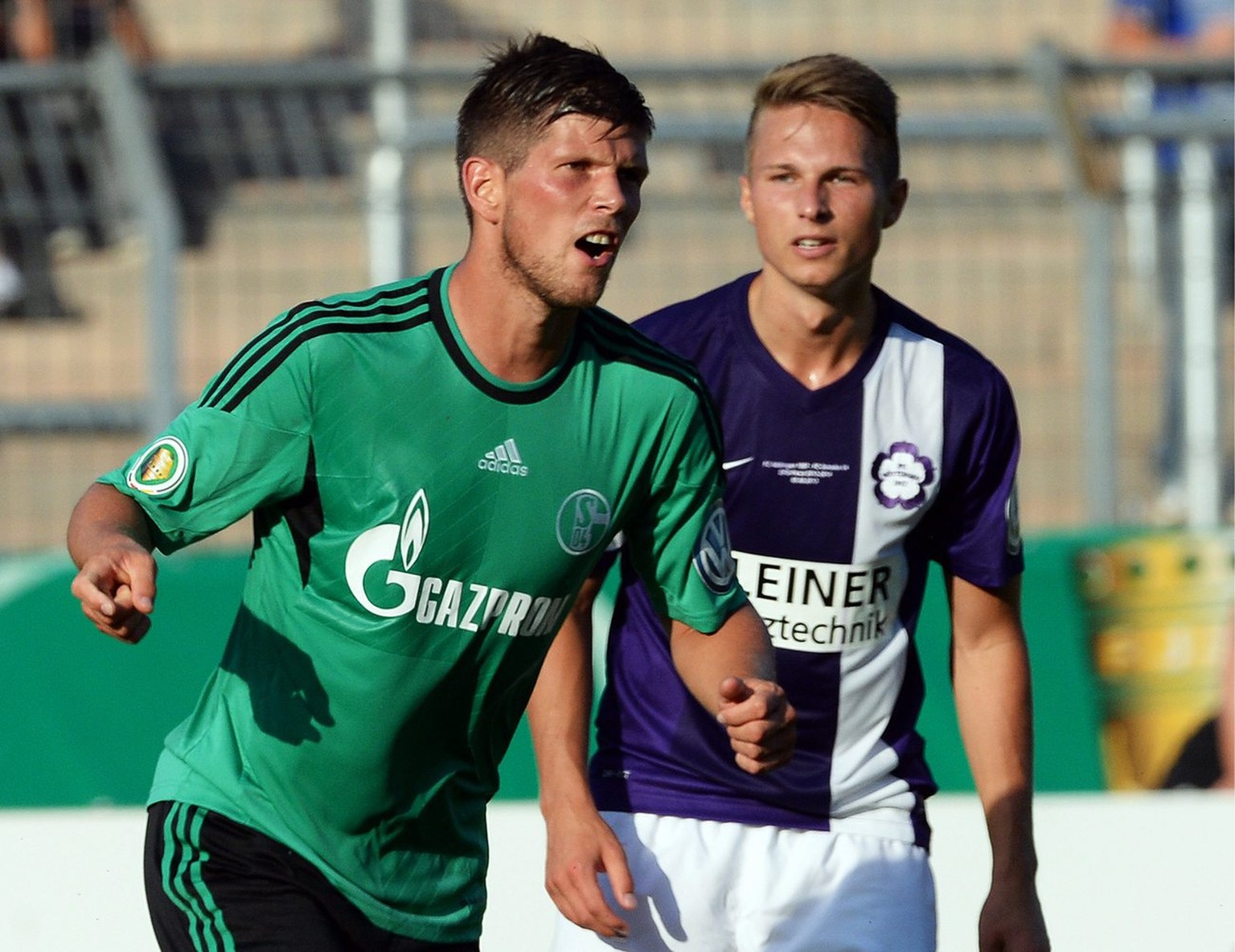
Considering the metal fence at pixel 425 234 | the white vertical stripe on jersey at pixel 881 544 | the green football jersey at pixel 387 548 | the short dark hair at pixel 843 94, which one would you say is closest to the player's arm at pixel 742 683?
the green football jersey at pixel 387 548

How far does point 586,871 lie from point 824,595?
2.26ft

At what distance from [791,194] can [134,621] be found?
163cm

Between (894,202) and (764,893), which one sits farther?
(894,202)

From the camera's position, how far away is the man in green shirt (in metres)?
2.89

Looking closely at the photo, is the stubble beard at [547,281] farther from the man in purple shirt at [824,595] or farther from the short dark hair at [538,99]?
the man in purple shirt at [824,595]

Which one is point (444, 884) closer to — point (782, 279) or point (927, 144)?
point (782, 279)

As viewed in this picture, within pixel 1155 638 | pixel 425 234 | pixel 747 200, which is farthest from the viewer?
pixel 425 234

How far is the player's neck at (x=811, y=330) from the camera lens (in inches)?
143

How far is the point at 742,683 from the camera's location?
2809 mm

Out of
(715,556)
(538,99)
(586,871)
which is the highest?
(538,99)

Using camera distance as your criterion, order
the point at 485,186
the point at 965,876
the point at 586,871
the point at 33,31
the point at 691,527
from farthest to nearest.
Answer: the point at 33,31, the point at 965,876, the point at 586,871, the point at 691,527, the point at 485,186

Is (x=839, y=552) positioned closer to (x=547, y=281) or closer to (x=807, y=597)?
(x=807, y=597)

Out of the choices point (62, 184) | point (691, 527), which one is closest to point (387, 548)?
point (691, 527)

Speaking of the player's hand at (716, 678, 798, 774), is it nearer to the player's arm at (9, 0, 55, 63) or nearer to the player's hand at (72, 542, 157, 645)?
the player's hand at (72, 542, 157, 645)
